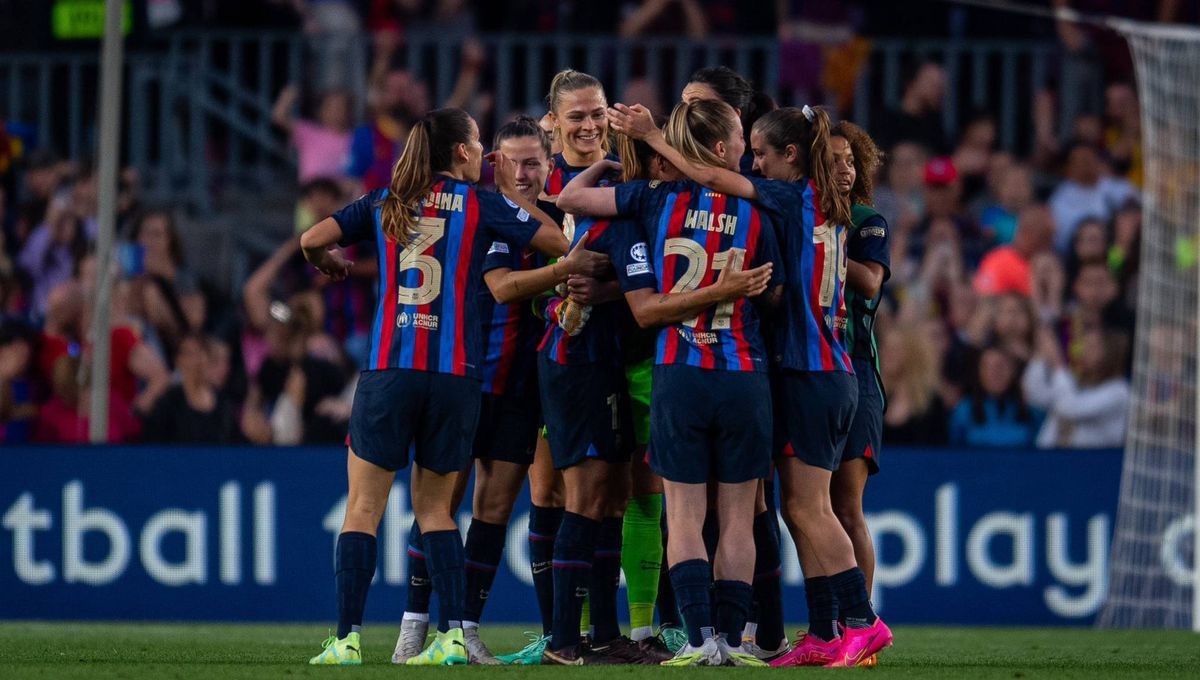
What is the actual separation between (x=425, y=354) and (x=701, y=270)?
39.2 inches

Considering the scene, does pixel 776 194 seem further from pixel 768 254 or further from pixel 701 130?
pixel 701 130

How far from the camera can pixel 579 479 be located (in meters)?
6.80

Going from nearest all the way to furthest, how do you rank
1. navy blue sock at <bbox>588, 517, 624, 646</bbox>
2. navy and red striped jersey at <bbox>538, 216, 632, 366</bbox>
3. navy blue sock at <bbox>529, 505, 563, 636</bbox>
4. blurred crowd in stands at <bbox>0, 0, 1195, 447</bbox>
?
1. navy and red striped jersey at <bbox>538, 216, 632, 366</bbox>
2. navy blue sock at <bbox>588, 517, 624, 646</bbox>
3. navy blue sock at <bbox>529, 505, 563, 636</bbox>
4. blurred crowd in stands at <bbox>0, 0, 1195, 447</bbox>

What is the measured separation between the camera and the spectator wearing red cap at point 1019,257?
508 inches

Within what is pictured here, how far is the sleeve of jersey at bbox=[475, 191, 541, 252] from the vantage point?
263 inches

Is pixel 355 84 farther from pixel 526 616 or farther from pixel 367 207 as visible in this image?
pixel 367 207

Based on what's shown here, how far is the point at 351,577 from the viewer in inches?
257

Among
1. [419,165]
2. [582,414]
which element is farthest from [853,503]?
[419,165]

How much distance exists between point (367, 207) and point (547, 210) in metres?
0.92

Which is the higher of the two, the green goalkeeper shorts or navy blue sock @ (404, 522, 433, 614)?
the green goalkeeper shorts

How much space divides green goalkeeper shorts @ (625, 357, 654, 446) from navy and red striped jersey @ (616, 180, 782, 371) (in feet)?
1.38

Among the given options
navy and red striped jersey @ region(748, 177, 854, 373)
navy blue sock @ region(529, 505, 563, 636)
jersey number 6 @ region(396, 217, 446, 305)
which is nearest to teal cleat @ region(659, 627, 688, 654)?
navy blue sock @ region(529, 505, 563, 636)

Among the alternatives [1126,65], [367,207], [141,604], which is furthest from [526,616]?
[1126,65]

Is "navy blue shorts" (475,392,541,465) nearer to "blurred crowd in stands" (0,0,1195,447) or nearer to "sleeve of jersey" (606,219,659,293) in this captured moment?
"sleeve of jersey" (606,219,659,293)
